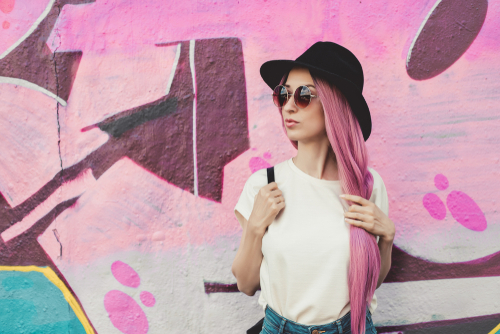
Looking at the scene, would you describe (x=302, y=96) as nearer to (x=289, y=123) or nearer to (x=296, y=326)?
(x=289, y=123)

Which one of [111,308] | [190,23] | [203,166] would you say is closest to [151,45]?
[190,23]

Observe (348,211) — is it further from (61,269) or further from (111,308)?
(61,269)

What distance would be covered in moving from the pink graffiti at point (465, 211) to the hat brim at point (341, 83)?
3.33 feet

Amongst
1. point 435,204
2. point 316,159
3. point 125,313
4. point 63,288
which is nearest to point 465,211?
point 435,204

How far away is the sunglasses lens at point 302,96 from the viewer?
139 centimetres

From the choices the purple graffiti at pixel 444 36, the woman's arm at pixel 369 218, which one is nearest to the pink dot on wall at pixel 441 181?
the purple graffiti at pixel 444 36

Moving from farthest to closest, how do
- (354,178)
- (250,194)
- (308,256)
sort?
1. (250,194)
2. (354,178)
3. (308,256)

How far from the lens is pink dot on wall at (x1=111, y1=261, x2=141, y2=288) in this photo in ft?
7.13

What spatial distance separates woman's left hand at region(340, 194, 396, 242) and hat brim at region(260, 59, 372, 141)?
0.33 metres

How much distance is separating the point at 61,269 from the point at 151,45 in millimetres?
1528

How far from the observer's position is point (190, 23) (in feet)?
7.09

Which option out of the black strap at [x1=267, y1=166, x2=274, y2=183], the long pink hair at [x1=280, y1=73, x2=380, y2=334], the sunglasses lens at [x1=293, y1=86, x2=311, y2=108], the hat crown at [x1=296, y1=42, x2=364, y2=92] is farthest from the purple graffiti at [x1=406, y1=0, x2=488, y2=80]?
the black strap at [x1=267, y1=166, x2=274, y2=183]

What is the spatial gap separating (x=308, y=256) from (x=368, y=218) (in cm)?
29

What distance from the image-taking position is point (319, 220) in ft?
4.65
